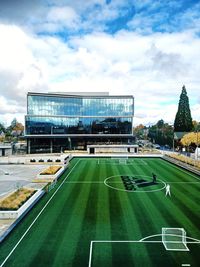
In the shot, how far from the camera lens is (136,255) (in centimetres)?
1633

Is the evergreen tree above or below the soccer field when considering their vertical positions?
above

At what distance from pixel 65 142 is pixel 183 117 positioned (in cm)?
4830

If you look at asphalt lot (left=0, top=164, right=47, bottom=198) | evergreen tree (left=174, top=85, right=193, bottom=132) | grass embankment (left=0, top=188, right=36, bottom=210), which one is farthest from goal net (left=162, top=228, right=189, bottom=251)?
evergreen tree (left=174, top=85, right=193, bottom=132)

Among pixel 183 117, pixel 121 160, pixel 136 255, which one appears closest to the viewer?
pixel 136 255

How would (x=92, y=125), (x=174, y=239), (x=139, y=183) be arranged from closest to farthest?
(x=174, y=239), (x=139, y=183), (x=92, y=125)

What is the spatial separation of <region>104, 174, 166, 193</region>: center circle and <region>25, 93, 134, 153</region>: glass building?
181 feet

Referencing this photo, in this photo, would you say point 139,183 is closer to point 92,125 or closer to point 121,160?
point 121,160

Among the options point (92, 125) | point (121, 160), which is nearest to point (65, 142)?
point (92, 125)

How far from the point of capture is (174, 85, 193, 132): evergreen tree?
354 ft

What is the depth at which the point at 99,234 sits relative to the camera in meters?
19.3

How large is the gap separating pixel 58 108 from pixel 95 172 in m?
54.0

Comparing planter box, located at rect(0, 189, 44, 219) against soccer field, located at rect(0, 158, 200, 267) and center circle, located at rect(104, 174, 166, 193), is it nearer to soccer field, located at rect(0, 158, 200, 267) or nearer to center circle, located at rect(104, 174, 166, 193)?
soccer field, located at rect(0, 158, 200, 267)

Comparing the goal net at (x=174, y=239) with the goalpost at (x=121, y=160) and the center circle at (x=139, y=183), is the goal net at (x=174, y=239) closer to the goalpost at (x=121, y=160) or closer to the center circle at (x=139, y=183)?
the center circle at (x=139, y=183)

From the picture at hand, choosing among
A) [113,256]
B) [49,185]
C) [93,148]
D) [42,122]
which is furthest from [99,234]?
[42,122]
